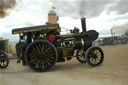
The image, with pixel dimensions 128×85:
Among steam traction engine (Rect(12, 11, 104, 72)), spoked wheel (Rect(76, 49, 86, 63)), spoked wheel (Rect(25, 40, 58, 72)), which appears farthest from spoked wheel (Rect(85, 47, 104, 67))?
spoked wheel (Rect(25, 40, 58, 72))

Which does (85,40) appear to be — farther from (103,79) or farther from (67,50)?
(103,79)

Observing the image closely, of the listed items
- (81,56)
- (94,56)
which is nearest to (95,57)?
(94,56)

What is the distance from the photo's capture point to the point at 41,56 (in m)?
5.51

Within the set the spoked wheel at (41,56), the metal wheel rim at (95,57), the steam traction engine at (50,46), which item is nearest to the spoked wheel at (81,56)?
the steam traction engine at (50,46)

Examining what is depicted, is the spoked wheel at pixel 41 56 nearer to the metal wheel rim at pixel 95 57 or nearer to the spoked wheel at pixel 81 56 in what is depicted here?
the metal wheel rim at pixel 95 57

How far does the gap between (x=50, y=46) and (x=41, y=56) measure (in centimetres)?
51

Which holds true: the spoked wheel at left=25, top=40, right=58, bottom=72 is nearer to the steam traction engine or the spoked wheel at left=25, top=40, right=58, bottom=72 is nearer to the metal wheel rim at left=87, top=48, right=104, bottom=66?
the steam traction engine

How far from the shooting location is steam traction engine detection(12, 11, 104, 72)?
552 centimetres

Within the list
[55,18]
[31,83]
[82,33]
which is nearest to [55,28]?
[82,33]

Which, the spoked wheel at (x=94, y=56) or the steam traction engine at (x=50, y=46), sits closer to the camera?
the steam traction engine at (x=50, y=46)

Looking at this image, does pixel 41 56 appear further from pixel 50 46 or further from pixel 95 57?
pixel 95 57

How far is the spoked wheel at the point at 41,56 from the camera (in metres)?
5.49

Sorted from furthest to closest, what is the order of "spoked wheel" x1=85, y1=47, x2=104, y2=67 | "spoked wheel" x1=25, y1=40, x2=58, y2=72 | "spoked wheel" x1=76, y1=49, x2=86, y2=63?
"spoked wheel" x1=76, y1=49, x2=86, y2=63 < "spoked wheel" x1=85, y1=47, x2=104, y2=67 < "spoked wheel" x1=25, y1=40, x2=58, y2=72

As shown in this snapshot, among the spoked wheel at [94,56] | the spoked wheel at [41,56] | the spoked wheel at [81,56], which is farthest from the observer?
the spoked wheel at [81,56]
